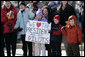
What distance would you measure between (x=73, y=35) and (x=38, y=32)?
1006 millimetres

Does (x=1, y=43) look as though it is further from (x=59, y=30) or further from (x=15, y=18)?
(x=59, y=30)

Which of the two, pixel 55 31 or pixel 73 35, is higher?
pixel 55 31

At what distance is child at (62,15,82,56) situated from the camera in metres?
9.64

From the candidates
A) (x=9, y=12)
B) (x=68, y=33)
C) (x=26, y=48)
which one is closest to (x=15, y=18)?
(x=9, y=12)

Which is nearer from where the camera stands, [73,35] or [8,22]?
[73,35]

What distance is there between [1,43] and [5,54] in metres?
0.66

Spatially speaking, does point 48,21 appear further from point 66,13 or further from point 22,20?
point 22,20

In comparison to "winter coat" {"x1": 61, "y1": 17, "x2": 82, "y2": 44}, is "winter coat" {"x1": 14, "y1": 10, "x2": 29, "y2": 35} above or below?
above

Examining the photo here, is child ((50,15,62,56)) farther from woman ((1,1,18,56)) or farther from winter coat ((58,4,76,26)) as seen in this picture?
woman ((1,1,18,56))

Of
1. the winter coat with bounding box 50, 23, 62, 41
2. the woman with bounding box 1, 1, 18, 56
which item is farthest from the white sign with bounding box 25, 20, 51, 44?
the woman with bounding box 1, 1, 18, 56

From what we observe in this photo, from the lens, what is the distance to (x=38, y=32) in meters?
10.1

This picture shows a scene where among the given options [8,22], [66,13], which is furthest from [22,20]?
[66,13]

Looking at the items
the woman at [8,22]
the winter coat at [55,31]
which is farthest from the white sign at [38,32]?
the woman at [8,22]

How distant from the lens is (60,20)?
33.3ft
